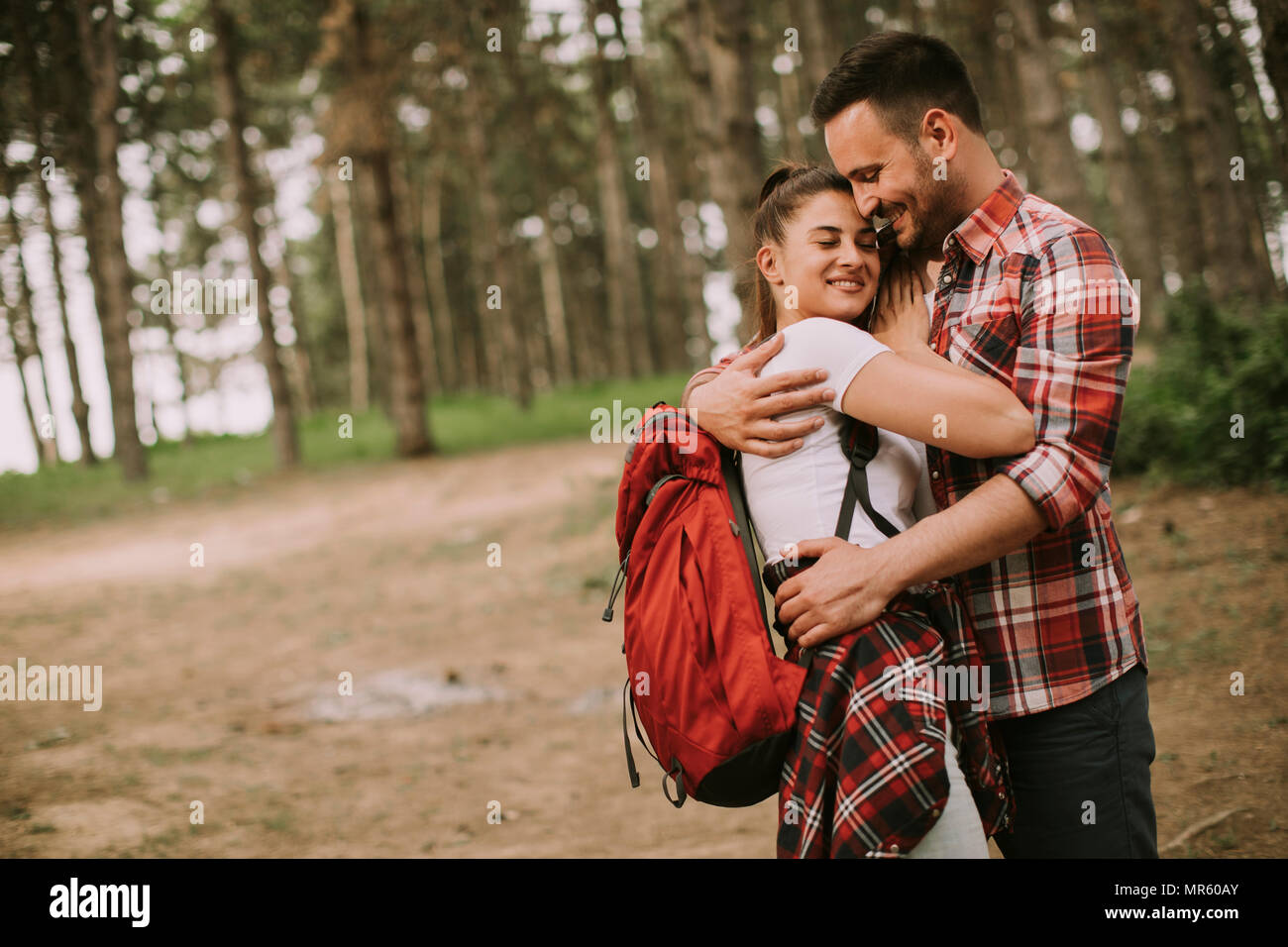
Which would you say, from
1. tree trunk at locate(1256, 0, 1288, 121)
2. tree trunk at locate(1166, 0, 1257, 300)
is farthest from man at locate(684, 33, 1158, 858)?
→ tree trunk at locate(1166, 0, 1257, 300)

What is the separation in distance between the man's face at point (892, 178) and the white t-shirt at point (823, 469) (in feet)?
1.15

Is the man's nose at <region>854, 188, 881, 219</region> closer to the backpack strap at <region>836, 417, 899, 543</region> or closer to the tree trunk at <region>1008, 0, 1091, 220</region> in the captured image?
the backpack strap at <region>836, 417, 899, 543</region>

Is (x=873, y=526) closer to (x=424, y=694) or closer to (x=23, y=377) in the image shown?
(x=424, y=694)

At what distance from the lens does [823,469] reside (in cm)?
230

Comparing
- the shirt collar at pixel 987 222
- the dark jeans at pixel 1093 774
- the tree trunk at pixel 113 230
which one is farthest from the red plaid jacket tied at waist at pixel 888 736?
the tree trunk at pixel 113 230

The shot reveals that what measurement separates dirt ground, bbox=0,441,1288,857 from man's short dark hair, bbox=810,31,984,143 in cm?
336

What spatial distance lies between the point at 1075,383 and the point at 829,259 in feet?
2.14

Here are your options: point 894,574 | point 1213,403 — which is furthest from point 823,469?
point 1213,403

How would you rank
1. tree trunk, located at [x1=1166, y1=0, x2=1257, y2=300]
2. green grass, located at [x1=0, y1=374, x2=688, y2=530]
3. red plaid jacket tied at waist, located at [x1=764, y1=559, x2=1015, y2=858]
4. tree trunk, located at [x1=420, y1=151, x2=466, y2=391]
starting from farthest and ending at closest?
1. tree trunk, located at [x1=420, y1=151, x2=466, y2=391]
2. green grass, located at [x1=0, y1=374, x2=688, y2=530]
3. tree trunk, located at [x1=1166, y1=0, x2=1257, y2=300]
4. red plaid jacket tied at waist, located at [x1=764, y1=559, x2=1015, y2=858]

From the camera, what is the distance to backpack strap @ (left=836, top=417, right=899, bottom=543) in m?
2.27

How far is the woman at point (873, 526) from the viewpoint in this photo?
2.05 metres

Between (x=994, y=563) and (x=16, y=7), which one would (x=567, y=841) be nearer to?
(x=994, y=563)
